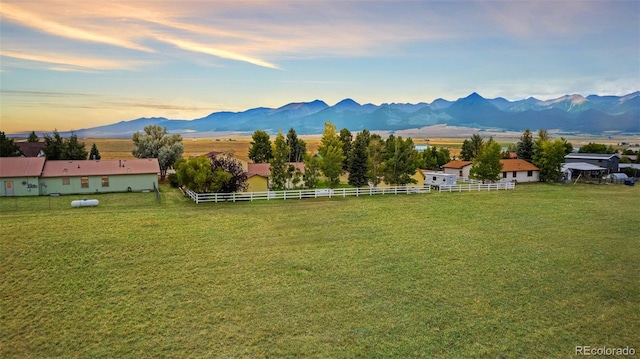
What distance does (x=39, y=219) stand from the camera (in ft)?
69.3

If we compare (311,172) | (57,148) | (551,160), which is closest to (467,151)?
(551,160)

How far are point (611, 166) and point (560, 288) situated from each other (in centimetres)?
4975

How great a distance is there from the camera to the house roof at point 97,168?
1241 inches

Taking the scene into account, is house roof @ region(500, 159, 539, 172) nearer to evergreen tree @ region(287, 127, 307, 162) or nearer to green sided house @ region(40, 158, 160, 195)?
evergreen tree @ region(287, 127, 307, 162)

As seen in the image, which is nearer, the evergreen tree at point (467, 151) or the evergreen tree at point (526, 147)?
the evergreen tree at point (526, 147)

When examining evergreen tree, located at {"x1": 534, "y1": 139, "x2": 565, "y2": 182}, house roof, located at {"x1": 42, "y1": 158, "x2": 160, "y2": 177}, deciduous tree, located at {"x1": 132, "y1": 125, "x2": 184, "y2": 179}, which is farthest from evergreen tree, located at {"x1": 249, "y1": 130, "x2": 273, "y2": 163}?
evergreen tree, located at {"x1": 534, "y1": 139, "x2": 565, "y2": 182}

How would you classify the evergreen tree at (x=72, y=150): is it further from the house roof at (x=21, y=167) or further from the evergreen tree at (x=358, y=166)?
the evergreen tree at (x=358, y=166)

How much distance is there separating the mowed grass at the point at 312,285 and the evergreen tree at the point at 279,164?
12303mm

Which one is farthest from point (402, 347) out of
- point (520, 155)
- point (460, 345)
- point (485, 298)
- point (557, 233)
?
point (520, 155)

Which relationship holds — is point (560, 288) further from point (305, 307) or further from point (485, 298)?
point (305, 307)

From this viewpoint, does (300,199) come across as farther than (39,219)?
Yes

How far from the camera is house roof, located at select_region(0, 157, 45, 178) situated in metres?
29.8

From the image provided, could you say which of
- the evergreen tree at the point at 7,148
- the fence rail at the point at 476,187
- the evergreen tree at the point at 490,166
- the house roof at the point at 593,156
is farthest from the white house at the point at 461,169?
the evergreen tree at the point at 7,148

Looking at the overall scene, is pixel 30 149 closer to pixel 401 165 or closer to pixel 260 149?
pixel 260 149
